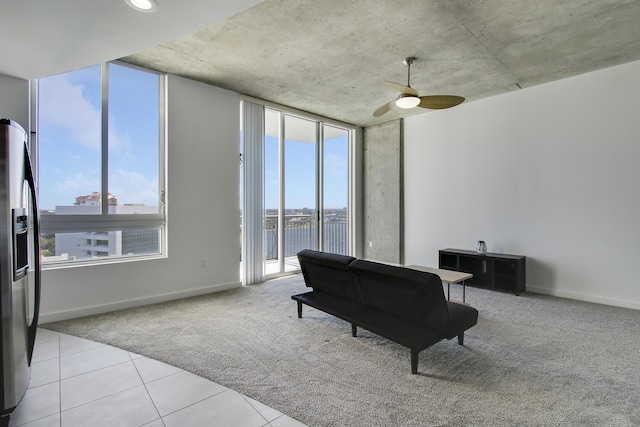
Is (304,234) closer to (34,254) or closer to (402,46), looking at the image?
(402,46)

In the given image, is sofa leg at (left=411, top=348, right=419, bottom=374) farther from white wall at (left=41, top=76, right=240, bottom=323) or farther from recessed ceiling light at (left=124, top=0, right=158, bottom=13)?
white wall at (left=41, top=76, right=240, bottom=323)

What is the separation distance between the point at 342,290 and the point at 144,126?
3271 millimetres

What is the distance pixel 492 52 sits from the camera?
3400mm

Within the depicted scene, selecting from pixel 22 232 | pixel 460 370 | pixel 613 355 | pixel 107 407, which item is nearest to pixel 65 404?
pixel 107 407

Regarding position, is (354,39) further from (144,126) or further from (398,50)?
(144,126)

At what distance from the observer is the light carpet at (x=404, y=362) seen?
1.83m

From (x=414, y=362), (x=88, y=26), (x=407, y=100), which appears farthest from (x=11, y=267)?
(x=407, y=100)

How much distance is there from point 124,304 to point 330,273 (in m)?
2.57

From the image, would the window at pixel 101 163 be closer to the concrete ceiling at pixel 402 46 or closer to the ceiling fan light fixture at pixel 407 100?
the concrete ceiling at pixel 402 46

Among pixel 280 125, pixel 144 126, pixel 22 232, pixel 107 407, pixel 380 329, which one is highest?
pixel 280 125

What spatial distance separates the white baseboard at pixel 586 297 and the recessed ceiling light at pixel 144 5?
5347 mm

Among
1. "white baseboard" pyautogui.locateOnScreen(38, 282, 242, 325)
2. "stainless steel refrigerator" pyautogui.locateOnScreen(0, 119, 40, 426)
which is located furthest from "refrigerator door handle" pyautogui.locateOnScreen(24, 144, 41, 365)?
"white baseboard" pyautogui.locateOnScreen(38, 282, 242, 325)

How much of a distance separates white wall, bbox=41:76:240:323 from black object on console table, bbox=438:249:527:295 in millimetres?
3409

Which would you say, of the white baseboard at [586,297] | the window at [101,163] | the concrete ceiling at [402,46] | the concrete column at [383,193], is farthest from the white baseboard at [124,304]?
the white baseboard at [586,297]
